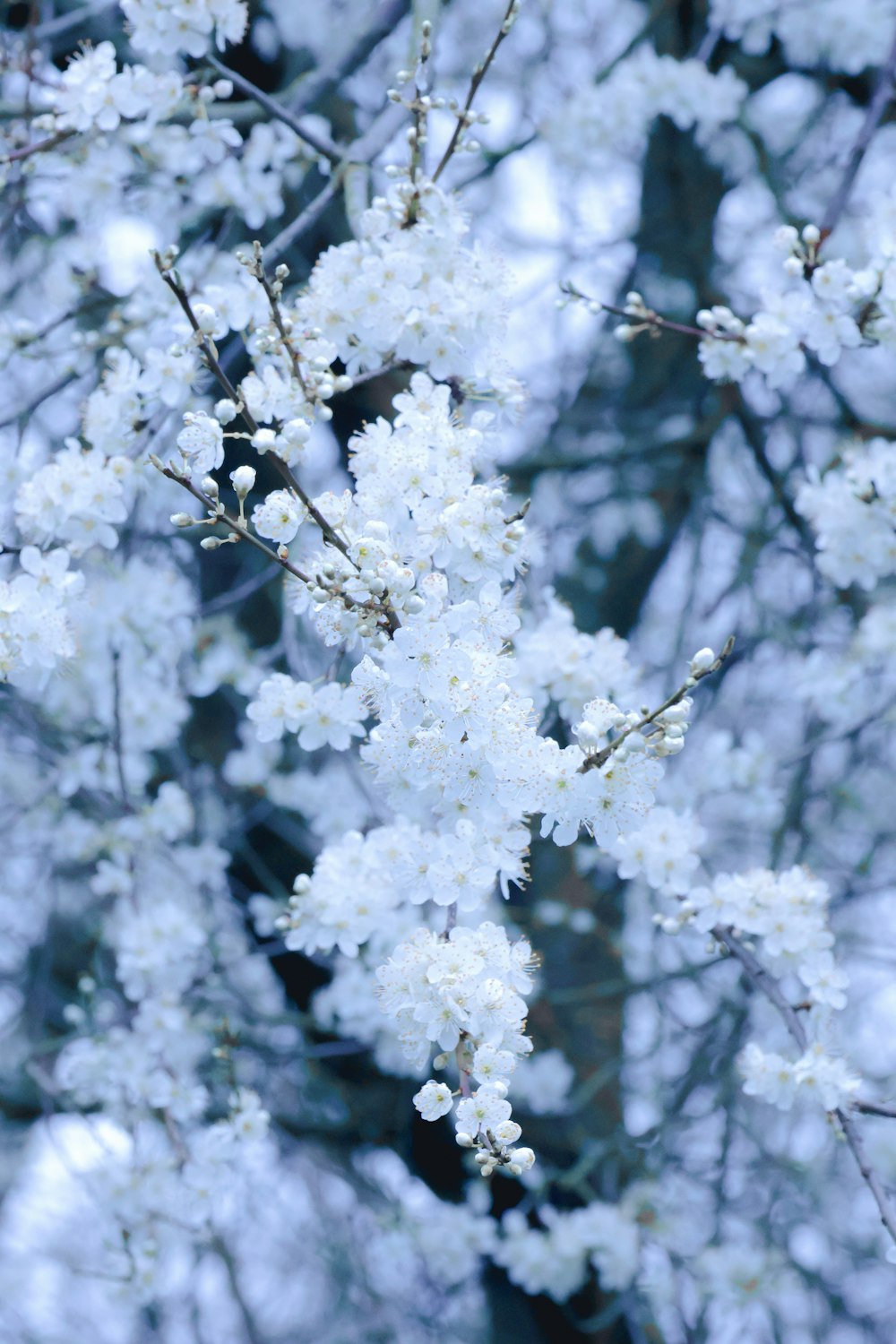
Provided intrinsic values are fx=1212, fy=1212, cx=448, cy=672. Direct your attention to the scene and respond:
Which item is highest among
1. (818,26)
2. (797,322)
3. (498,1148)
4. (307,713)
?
(818,26)

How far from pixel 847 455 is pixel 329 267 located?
1273 mm

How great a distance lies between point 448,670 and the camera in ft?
4.92

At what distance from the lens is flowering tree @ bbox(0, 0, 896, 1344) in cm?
178

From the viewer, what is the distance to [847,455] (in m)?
2.71

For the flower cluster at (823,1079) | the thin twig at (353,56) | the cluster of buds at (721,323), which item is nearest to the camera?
the flower cluster at (823,1079)

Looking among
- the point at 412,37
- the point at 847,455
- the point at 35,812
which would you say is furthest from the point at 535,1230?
the point at 412,37

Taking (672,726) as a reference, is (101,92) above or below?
above

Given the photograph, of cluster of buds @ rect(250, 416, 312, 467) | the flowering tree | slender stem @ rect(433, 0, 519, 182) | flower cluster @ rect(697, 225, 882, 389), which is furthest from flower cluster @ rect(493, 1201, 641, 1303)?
slender stem @ rect(433, 0, 519, 182)

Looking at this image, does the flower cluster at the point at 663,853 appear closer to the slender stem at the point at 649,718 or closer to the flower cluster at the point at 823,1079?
the flower cluster at the point at 823,1079

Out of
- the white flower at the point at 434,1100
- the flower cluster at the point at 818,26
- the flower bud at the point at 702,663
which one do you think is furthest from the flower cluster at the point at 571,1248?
the flower cluster at the point at 818,26

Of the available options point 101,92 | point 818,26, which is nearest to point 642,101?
point 818,26

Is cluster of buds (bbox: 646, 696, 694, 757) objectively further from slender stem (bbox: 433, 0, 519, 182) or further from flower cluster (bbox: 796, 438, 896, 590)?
flower cluster (bbox: 796, 438, 896, 590)

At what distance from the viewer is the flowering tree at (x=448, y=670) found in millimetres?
1777

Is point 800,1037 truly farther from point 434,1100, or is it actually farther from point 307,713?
point 307,713
